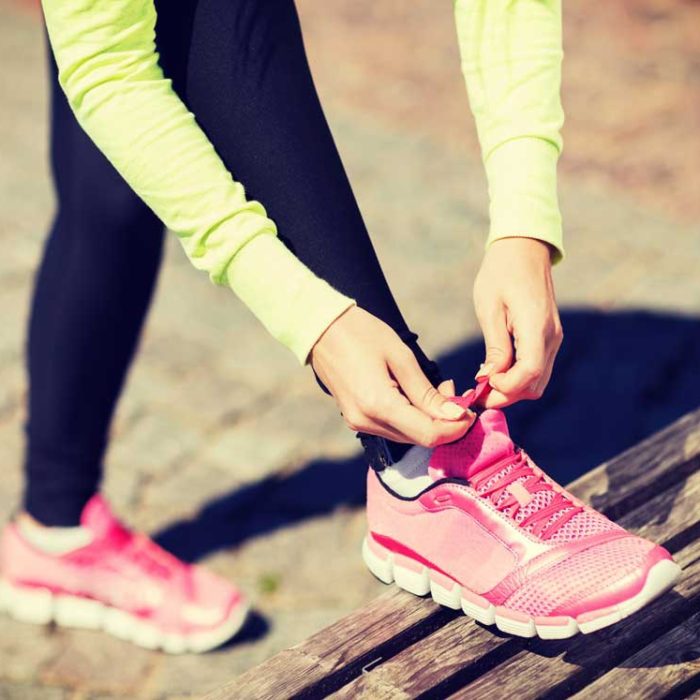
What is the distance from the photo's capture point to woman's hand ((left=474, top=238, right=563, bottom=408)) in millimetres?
1320

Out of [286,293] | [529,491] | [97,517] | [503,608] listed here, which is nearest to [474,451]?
[529,491]

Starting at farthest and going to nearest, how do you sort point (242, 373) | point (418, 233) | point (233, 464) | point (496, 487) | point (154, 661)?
1. point (418, 233)
2. point (242, 373)
3. point (233, 464)
4. point (154, 661)
5. point (496, 487)

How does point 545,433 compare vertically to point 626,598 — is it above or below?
below

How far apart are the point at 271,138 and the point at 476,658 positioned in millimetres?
655

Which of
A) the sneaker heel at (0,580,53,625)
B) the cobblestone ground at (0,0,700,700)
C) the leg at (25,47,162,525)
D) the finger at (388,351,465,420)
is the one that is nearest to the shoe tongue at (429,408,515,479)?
the finger at (388,351,465,420)

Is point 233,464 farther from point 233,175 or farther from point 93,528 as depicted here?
point 233,175

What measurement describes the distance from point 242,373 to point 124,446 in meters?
0.36

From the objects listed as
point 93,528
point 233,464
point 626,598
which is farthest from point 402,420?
point 233,464

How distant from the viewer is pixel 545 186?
56.2 inches

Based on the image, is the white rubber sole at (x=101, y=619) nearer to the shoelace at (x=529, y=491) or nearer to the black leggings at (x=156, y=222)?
the black leggings at (x=156, y=222)

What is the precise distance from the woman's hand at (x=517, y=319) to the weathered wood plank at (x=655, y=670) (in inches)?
12.6

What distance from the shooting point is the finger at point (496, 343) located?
4.42 feet

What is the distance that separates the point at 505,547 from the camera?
4.49ft

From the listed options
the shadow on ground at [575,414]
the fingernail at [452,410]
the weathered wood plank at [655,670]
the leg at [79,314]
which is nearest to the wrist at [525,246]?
the fingernail at [452,410]
